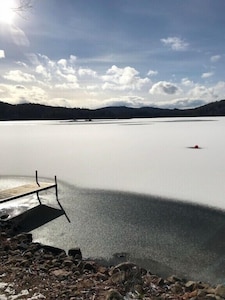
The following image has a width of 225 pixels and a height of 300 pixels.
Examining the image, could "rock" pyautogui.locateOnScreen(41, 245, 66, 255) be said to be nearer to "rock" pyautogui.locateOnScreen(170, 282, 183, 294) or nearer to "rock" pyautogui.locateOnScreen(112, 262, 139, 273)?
"rock" pyautogui.locateOnScreen(112, 262, 139, 273)

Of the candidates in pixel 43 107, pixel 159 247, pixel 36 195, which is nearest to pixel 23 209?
pixel 36 195

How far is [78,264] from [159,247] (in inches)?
65.7

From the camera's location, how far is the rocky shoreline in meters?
4.20

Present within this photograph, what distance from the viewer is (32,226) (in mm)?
8062

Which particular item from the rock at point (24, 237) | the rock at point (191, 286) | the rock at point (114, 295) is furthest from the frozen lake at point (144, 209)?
the rock at point (114, 295)

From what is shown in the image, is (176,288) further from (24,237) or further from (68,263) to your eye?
(24,237)

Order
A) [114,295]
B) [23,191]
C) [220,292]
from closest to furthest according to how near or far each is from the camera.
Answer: [114,295], [220,292], [23,191]

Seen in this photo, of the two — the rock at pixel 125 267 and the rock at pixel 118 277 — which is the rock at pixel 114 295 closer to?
the rock at pixel 118 277

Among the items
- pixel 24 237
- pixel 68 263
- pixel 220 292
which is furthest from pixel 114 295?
pixel 24 237

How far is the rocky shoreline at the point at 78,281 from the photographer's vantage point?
420cm

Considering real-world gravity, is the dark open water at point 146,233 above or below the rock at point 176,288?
below

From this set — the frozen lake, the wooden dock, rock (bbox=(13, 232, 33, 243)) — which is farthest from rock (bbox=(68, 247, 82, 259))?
the wooden dock

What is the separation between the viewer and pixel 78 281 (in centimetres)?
475

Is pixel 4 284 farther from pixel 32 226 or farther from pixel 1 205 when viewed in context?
pixel 1 205
